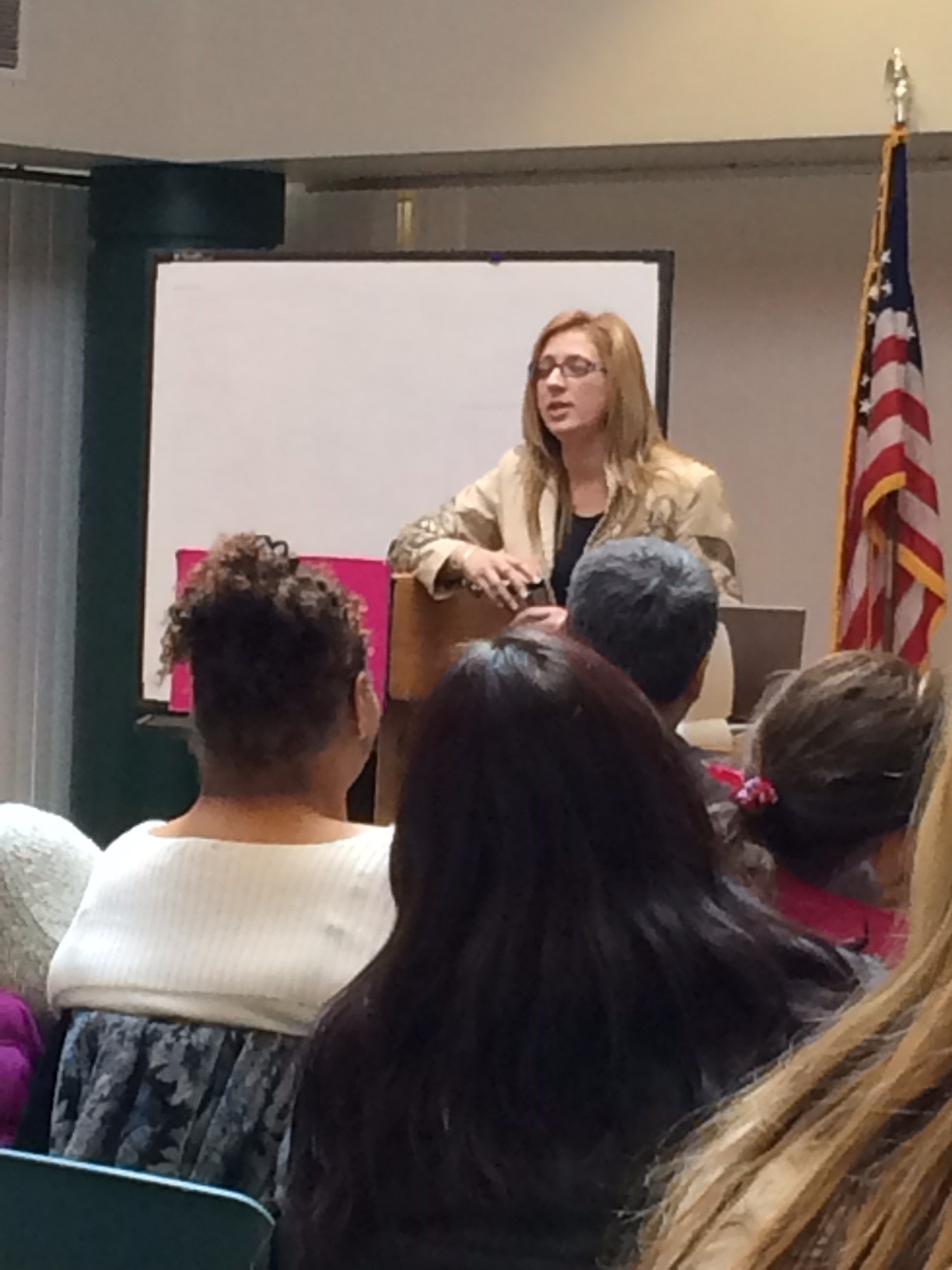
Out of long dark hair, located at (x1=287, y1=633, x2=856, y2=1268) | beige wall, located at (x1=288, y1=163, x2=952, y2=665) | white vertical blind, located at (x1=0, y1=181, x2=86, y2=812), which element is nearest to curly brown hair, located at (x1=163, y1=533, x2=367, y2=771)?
long dark hair, located at (x1=287, y1=633, x2=856, y2=1268)

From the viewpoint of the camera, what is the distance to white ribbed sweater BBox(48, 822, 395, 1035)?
165cm

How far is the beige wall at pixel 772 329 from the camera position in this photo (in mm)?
4613

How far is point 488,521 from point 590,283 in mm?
779

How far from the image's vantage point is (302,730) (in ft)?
6.19

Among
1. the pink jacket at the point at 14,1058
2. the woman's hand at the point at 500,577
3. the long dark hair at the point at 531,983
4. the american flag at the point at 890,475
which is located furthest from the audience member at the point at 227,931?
the american flag at the point at 890,475

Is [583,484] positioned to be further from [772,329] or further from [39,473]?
[39,473]

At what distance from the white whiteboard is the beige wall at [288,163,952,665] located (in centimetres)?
83

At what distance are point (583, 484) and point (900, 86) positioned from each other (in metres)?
1.33

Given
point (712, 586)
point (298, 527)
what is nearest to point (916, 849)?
point (712, 586)

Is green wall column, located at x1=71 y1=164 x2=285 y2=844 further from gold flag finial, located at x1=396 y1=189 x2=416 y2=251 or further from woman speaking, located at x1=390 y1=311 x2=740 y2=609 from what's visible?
woman speaking, located at x1=390 y1=311 x2=740 y2=609

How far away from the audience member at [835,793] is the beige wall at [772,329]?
2.80 meters

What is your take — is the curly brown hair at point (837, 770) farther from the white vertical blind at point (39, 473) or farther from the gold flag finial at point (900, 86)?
the white vertical blind at point (39, 473)

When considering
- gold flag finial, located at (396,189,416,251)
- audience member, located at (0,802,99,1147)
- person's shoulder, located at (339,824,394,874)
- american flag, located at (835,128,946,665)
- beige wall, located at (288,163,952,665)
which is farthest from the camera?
gold flag finial, located at (396,189,416,251)

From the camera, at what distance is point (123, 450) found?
511cm
